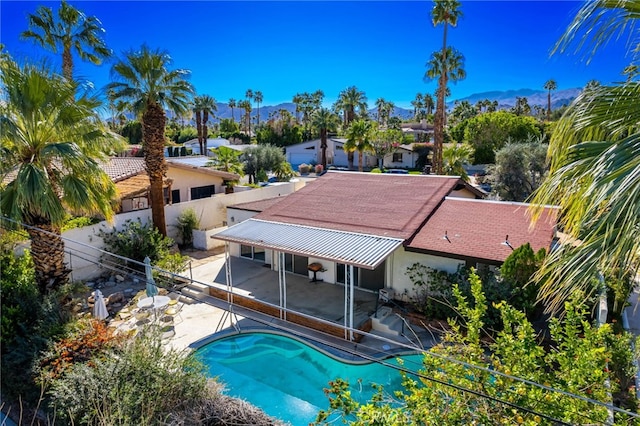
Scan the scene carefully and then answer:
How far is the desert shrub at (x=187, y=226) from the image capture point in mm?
22656

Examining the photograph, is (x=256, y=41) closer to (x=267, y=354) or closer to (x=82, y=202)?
(x=82, y=202)

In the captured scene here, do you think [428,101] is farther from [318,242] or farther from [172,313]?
[172,313]

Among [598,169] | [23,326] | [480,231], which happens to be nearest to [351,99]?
[480,231]

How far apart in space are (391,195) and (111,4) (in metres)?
14.0

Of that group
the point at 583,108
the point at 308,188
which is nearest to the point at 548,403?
the point at 583,108

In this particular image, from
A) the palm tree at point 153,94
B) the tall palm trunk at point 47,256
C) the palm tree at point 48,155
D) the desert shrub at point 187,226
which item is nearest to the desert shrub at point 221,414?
the palm tree at point 48,155

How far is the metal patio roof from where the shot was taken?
12.1 meters

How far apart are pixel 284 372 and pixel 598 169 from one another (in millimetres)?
10667

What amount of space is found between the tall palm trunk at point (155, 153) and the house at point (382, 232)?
4646mm

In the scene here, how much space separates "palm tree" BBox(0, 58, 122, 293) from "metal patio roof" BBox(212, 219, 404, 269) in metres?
5.13

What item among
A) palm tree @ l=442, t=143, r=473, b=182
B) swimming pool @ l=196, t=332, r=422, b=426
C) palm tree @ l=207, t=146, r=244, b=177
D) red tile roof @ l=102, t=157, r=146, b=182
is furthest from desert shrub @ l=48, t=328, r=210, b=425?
palm tree @ l=442, t=143, r=473, b=182

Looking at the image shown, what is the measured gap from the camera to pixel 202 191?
28.7 meters

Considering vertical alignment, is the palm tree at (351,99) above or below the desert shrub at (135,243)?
above

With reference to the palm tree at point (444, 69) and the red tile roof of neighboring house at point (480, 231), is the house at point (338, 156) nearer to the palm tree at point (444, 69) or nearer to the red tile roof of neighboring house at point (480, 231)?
the palm tree at point (444, 69)
